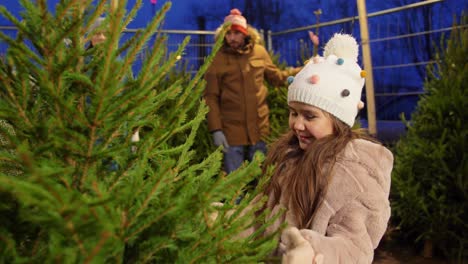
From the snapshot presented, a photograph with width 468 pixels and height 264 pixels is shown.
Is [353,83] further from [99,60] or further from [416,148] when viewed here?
[416,148]

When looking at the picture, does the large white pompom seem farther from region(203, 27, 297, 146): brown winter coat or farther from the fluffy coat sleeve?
region(203, 27, 297, 146): brown winter coat

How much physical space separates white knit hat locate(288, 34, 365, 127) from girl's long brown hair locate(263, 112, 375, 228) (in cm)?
6

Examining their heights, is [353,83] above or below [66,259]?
above

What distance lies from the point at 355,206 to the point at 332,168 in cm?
20

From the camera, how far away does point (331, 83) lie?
83.0 inches

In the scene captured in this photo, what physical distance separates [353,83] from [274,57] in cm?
468

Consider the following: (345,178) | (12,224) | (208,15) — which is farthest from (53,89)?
(208,15)

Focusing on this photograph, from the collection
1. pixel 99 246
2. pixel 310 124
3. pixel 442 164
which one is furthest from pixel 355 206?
pixel 442 164

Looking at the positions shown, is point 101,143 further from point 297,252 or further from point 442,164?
point 442,164

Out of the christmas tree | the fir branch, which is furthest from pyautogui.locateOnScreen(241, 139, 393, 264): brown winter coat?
the fir branch

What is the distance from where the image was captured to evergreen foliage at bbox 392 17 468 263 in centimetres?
416

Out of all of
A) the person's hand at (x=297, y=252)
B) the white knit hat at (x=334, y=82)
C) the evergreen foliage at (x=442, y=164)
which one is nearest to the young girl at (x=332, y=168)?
the white knit hat at (x=334, y=82)

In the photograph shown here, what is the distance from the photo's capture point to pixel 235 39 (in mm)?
4707

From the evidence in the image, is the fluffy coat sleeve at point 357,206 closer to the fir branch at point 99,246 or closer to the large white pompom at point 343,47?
the large white pompom at point 343,47
